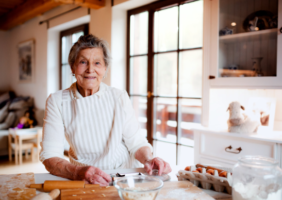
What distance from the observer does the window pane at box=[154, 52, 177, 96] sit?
2.86 metres

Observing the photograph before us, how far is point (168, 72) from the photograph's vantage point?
115 inches

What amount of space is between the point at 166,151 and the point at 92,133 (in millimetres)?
1653

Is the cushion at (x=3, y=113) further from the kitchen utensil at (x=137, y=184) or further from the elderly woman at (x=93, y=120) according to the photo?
the kitchen utensil at (x=137, y=184)

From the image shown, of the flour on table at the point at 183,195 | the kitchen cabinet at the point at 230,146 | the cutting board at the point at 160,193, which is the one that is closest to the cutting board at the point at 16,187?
the cutting board at the point at 160,193

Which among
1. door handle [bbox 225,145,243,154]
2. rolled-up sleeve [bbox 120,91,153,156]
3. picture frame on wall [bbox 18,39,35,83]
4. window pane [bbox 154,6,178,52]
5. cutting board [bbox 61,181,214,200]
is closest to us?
cutting board [bbox 61,181,214,200]

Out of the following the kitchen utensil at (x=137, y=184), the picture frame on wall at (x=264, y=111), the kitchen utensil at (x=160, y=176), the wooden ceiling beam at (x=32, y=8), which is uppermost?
the wooden ceiling beam at (x=32, y=8)

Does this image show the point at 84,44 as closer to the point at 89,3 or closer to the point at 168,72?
the point at 168,72

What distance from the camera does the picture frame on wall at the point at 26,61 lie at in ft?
17.2

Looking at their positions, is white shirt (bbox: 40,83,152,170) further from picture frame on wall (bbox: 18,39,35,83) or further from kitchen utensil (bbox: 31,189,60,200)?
picture frame on wall (bbox: 18,39,35,83)

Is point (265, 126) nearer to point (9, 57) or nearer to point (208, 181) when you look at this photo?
point (208, 181)

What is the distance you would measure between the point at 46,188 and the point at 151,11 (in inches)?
101

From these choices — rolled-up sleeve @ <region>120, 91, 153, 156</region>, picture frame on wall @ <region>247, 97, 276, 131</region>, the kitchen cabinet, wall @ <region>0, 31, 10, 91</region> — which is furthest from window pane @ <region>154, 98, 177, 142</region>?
wall @ <region>0, 31, 10, 91</region>

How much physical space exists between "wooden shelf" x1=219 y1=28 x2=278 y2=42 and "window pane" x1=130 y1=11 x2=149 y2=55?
1278mm

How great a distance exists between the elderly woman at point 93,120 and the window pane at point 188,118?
120cm
